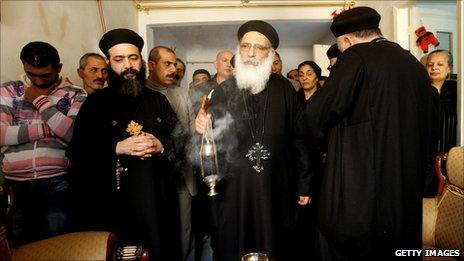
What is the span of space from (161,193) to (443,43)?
15.1ft

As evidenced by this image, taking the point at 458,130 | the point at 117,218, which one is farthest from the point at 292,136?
the point at 458,130

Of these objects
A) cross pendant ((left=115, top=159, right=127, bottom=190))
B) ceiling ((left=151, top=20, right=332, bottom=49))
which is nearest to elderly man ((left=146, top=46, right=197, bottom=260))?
cross pendant ((left=115, top=159, right=127, bottom=190))

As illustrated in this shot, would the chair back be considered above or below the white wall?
below

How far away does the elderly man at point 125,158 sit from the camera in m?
2.31

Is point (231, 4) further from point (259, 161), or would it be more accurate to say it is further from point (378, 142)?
point (378, 142)

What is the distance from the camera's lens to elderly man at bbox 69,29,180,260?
7.57ft

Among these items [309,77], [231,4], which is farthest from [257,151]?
[231,4]

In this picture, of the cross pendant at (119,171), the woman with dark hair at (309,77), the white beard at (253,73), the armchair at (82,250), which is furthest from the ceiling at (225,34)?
the armchair at (82,250)

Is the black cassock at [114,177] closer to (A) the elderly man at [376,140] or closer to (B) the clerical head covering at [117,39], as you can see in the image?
(B) the clerical head covering at [117,39]

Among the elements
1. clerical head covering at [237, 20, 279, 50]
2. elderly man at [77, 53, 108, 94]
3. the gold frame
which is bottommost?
elderly man at [77, 53, 108, 94]

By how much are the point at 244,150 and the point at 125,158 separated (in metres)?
0.95

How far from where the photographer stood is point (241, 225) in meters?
2.64

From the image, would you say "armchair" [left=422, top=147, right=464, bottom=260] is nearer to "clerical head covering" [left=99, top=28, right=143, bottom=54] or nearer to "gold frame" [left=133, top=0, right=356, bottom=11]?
"clerical head covering" [left=99, top=28, right=143, bottom=54]

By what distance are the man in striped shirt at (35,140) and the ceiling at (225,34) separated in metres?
5.36
